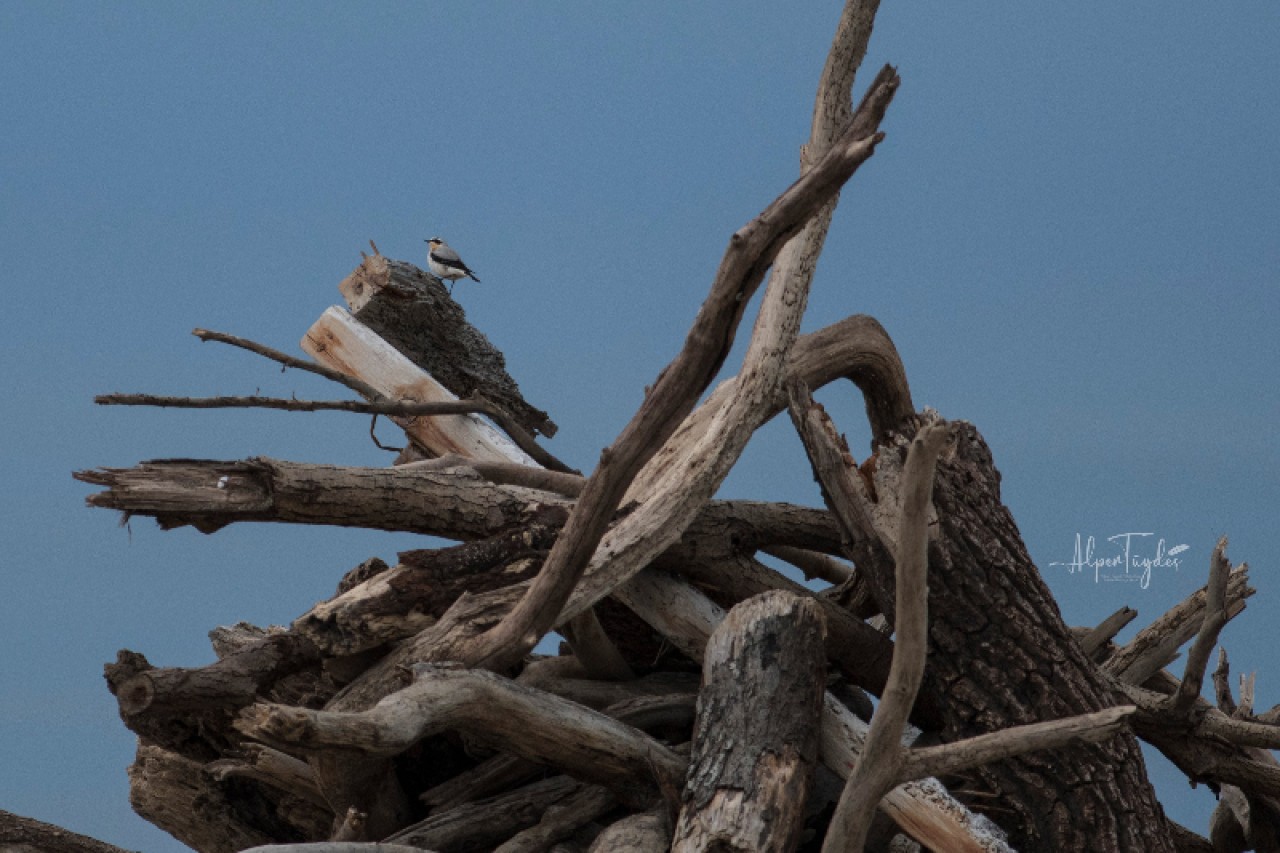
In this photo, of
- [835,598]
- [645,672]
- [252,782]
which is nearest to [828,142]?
[835,598]

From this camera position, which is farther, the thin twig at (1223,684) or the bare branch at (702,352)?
the thin twig at (1223,684)

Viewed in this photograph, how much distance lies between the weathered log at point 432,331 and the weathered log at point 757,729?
2679 mm

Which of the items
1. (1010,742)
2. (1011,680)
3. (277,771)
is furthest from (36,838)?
(1011,680)

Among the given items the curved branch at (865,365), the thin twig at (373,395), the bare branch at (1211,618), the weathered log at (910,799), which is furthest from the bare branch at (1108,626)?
the thin twig at (373,395)

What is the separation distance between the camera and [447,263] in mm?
7984

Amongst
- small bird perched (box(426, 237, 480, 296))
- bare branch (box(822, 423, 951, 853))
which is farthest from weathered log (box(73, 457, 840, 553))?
small bird perched (box(426, 237, 480, 296))

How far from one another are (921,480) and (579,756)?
171cm

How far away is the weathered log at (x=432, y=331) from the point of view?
659cm

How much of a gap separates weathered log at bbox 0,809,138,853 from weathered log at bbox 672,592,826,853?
6.83ft

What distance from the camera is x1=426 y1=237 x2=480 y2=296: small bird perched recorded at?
795 cm

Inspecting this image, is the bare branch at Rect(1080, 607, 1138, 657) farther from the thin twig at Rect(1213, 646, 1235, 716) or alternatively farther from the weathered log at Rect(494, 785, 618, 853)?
the weathered log at Rect(494, 785, 618, 853)

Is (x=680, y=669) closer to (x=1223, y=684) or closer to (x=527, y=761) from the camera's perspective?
(x=527, y=761)

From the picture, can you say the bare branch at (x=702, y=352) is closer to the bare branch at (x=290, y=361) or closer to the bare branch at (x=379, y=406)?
the bare branch at (x=379, y=406)

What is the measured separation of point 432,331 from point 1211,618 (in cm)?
372
